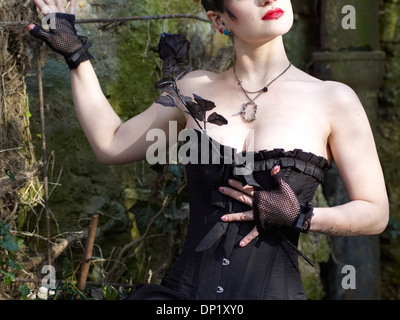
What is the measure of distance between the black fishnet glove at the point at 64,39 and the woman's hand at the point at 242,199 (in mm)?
709

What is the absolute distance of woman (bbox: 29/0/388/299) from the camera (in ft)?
6.37

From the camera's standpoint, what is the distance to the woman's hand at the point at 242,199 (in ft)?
6.39

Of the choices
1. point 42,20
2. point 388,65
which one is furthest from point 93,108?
point 388,65

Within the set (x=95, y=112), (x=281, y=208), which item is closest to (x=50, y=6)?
(x=95, y=112)

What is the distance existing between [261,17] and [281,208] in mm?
613

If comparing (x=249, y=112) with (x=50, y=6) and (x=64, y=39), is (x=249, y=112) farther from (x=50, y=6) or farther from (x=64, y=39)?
(x=50, y=6)

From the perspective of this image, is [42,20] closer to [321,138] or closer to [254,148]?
[254,148]

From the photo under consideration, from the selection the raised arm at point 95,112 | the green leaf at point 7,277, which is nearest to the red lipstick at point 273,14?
the raised arm at point 95,112

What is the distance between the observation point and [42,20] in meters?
2.23

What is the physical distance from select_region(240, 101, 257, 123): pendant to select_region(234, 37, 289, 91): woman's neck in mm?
72

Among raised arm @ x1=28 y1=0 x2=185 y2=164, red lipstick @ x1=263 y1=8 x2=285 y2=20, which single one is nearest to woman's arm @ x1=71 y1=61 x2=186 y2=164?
raised arm @ x1=28 y1=0 x2=185 y2=164

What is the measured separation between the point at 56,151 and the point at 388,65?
1.96 metres

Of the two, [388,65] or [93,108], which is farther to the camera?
[388,65]

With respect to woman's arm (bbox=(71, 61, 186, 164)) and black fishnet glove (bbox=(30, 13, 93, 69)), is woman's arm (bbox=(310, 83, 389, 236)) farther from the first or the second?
black fishnet glove (bbox=(30, 13, 93, 69))
